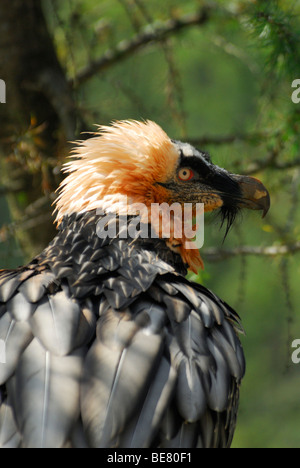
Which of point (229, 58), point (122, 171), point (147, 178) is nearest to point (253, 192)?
point (147, 178)

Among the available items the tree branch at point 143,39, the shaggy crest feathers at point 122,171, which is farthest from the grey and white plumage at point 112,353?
the tree branch at point 143,39

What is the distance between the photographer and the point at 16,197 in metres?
4.70

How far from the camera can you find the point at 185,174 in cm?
385

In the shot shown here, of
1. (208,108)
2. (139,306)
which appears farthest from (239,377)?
(208,108)

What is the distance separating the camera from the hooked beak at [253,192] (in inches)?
152

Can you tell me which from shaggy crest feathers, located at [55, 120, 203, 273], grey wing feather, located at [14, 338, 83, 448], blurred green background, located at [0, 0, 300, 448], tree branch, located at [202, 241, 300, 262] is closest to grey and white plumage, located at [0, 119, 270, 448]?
grey wing feather, located at [14, 338, 83, 448]

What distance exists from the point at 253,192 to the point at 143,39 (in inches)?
76.5

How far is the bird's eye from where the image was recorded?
12.6 feet

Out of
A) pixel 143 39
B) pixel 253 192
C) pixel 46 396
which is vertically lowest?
pixel 46 396

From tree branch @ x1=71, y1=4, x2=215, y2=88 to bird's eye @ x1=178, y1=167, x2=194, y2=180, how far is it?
150 centimetres

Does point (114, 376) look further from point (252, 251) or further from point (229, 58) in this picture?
point (229, 58)

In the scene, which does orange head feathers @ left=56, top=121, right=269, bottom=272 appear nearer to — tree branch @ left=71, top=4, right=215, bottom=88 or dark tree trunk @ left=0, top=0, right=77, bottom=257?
dark tree trunk @ left=0, top=0, right=77, bottom=257

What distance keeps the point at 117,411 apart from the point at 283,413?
31.6 feet

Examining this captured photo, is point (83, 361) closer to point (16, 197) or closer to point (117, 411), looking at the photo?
point (117, 411)
